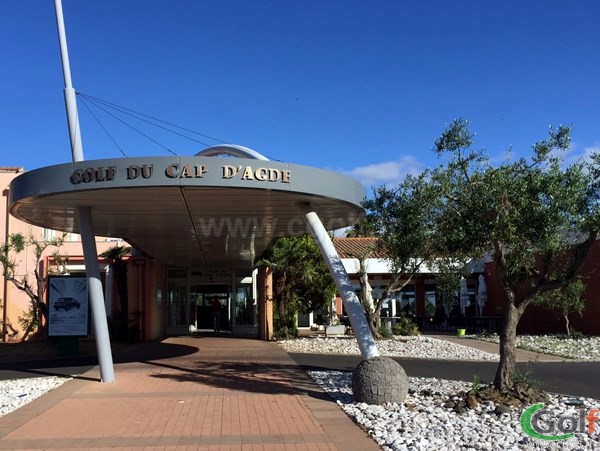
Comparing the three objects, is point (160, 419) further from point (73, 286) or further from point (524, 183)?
point (73, 286)

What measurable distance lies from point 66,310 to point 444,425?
491 inches

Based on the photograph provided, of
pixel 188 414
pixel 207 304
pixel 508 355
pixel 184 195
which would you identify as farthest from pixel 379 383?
pixel 207 304

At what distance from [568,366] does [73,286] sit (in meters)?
13.2

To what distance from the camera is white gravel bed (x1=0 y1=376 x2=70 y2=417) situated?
930 cm

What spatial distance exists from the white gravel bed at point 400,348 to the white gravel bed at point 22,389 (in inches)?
298

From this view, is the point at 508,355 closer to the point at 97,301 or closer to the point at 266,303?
the point at 97,301

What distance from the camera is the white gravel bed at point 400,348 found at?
1620 cm

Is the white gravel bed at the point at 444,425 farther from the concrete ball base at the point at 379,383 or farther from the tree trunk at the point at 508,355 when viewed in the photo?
the tree trunk at the point at 508,355

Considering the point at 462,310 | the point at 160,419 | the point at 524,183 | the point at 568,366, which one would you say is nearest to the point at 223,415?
the point at 160,419

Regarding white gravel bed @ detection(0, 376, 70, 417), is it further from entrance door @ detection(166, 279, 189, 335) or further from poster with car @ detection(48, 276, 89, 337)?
entrance door @ detection(166, 279, 189, 335)

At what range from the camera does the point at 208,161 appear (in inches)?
358

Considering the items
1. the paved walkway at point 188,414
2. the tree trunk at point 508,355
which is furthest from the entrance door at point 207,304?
the tree trunk at point 508,355

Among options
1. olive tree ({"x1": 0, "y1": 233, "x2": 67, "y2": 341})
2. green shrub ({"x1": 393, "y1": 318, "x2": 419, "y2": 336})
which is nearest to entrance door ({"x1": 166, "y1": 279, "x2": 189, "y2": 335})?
olive tree ({"x1": 0, "y1": 233, "x2": 67, "y2": 341})

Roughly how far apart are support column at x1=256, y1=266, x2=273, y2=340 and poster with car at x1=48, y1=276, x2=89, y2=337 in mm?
6779
